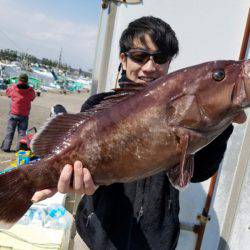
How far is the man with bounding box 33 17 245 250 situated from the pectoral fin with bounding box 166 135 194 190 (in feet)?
1.79

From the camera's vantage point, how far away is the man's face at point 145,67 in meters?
2.75

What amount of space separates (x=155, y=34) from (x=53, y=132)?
1.15m

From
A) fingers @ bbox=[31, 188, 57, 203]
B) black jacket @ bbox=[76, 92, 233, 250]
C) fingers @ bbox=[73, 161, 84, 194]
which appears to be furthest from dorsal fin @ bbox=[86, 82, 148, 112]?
black jacket @ bbox=[76, 92, 233, 250]

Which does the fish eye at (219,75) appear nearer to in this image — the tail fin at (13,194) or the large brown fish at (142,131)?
the large brown fish at (142,131)

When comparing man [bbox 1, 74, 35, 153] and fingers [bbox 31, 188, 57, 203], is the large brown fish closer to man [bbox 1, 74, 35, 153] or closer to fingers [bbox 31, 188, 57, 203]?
fingers [bbox 31, 188, 57, 203]

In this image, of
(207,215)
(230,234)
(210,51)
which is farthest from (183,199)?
(210,51)

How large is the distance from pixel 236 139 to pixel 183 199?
0.89m

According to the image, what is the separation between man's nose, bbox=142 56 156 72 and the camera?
2.73 metres

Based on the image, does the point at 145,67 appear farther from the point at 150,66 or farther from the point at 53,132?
the point at 53,132

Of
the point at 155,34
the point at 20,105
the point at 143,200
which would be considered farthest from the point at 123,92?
the point at 20,105

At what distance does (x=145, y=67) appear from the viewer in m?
2.75

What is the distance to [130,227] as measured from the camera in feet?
9.02

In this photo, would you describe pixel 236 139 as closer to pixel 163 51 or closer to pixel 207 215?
pixel 207 215

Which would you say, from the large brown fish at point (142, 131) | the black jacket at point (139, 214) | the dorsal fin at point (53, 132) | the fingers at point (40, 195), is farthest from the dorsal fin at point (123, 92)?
the black jacket at point (139, 214)
